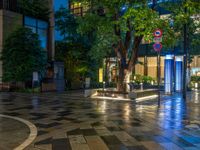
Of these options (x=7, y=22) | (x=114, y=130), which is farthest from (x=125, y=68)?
(x=7, y=22)

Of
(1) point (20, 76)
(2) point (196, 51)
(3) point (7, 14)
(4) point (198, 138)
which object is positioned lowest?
(4) point (198, 138)

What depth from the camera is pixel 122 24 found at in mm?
18156

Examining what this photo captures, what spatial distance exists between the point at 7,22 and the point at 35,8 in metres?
5.33

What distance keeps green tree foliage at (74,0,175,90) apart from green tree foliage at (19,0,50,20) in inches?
502

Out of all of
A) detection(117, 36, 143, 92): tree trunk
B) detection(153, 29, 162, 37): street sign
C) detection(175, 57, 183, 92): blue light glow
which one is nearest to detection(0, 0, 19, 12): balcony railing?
detection(117, 36, 143, 92): tree trunk

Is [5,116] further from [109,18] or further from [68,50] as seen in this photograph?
[68,50]

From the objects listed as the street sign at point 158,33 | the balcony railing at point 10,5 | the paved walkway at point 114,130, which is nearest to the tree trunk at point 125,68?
the street sign at point 158,33

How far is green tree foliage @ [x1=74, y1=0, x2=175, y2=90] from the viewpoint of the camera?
16.3 m

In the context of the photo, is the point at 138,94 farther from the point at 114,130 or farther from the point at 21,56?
the point at 21,56

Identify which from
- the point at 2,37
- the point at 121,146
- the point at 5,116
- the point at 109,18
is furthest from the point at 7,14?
the point at 121,146

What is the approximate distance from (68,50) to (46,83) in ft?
23.2

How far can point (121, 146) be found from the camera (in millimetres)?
7371

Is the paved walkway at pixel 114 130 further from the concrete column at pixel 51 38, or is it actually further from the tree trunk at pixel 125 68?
the concrete column at pixel 51 38

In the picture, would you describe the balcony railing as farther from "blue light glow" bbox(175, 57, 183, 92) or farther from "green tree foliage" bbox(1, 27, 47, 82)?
"blue light glow" bbox(175, 57, 183, 92)
